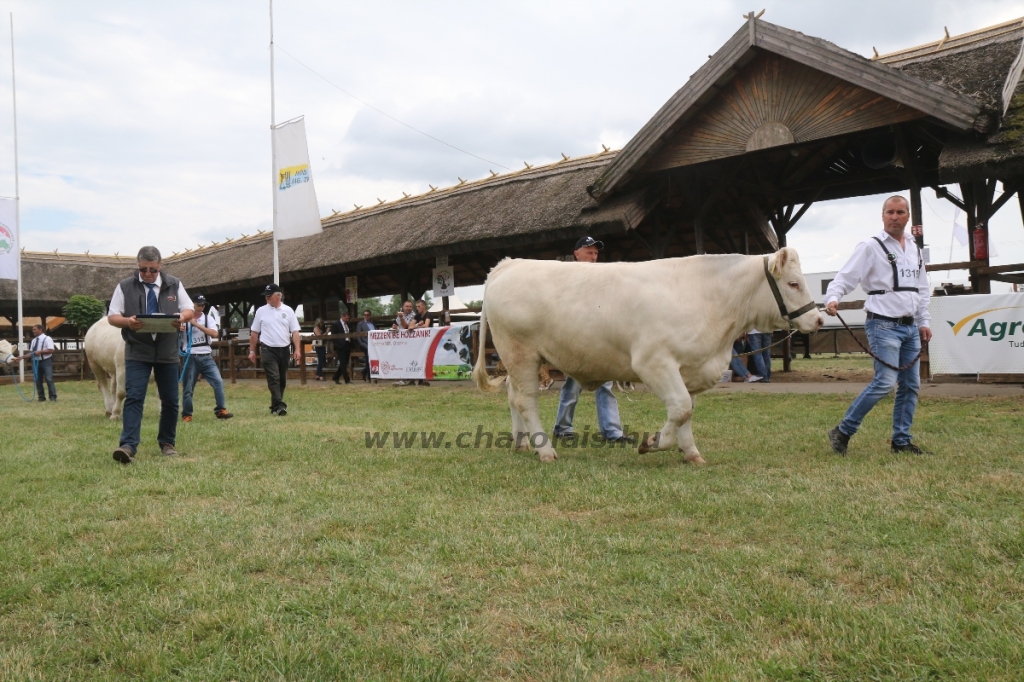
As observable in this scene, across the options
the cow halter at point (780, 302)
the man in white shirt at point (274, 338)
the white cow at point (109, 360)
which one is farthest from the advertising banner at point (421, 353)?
the cow halter at point (780, 302)

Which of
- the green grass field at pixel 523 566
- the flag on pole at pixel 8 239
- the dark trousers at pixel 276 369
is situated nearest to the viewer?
the green grass field at pixel 523 566

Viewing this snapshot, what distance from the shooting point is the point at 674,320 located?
5.77 metres

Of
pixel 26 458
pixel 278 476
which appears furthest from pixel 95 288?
pixel 278 476

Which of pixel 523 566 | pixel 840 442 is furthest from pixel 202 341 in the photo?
pixel 523 566

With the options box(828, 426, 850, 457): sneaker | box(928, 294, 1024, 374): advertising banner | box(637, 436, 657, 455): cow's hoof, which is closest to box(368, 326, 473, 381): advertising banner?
box(928, 294, 1024, 374): advertising banner

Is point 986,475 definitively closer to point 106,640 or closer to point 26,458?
point 106,640

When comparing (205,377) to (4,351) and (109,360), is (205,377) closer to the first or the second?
(109,360)

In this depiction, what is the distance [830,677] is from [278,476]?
14.0 ft

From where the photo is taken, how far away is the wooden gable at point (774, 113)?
37.1 ft

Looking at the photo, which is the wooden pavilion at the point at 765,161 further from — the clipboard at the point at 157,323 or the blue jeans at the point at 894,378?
the clipboard at the point at 157,323

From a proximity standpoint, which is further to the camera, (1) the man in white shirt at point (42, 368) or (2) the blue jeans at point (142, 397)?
(1) the man in white shirt at point (42, 368)

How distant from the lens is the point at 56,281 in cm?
3180

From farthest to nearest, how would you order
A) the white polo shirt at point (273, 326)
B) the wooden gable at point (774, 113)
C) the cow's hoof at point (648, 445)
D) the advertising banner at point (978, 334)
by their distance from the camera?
1. the wooden gable at point (774, 113)
2. the white polo shirt at point (273, 326)
3. the advertising banner at point (978, 334)
4. the cow's hoof at point (648, 445)

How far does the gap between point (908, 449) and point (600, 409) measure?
260 cm
